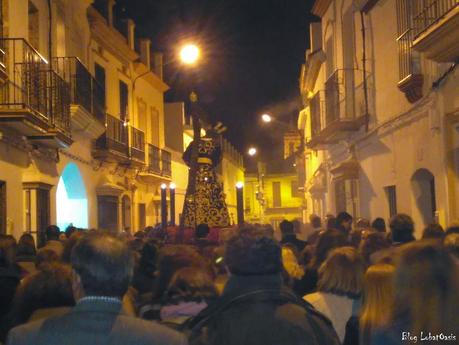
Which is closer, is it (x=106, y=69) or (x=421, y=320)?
(x=421, y=320)

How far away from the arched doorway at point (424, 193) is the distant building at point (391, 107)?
0.06 feet

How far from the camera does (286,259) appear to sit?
567 centimetres

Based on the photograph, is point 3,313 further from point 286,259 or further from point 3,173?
point 3,173

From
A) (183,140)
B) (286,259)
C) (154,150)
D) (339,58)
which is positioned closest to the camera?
(286,259)

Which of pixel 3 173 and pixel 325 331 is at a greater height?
pixel 3 173

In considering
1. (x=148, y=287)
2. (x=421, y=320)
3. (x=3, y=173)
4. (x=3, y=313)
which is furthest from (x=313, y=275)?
(x=3, y=173)

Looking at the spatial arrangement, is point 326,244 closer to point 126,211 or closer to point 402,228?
point 402,228

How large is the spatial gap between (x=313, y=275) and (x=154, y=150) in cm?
2111

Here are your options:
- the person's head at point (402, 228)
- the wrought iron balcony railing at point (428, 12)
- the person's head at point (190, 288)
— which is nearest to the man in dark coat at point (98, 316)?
the person's head at point (190, 288)

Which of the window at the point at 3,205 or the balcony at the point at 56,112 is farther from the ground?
the balcony at the point at 56,112

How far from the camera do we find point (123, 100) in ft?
75.6

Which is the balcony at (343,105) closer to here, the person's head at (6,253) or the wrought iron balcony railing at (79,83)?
the wrought iron balcony railing at (79,83)

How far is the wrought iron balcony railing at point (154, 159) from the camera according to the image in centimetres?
2555

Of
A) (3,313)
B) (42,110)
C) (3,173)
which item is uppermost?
(42,110)
